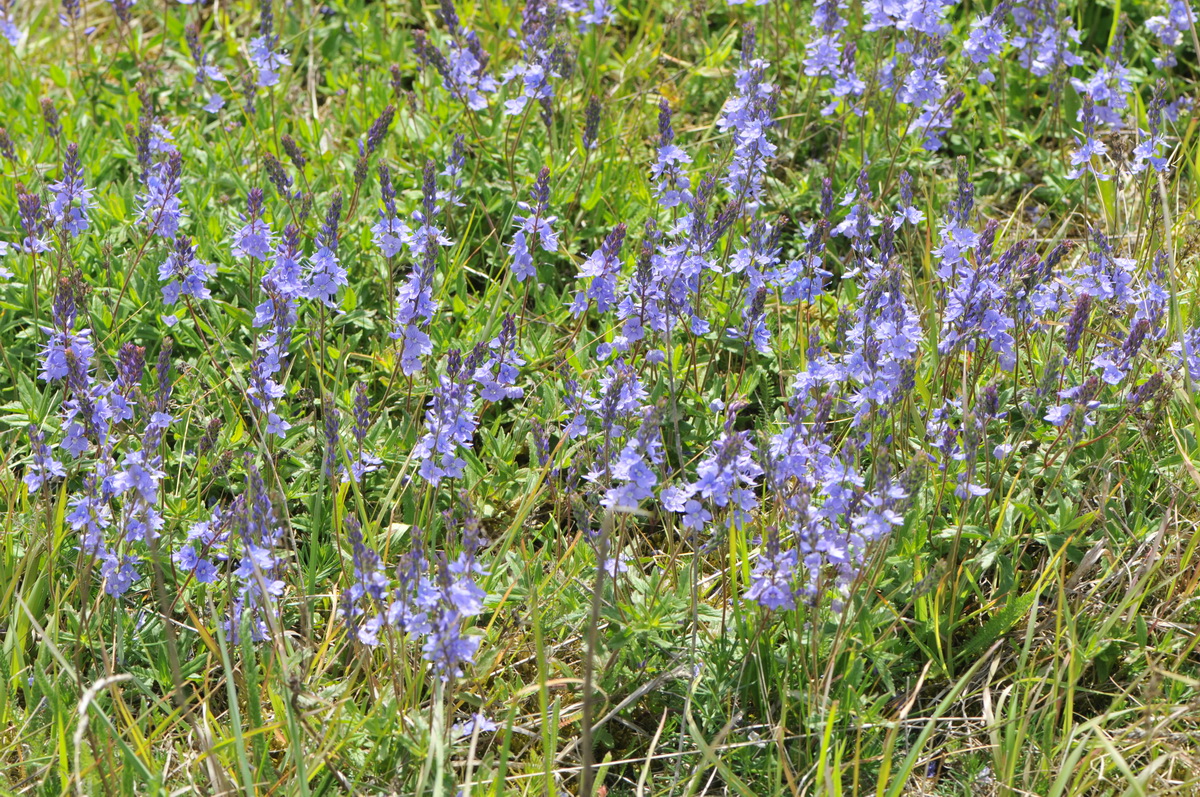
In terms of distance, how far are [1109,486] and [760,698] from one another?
129 cm

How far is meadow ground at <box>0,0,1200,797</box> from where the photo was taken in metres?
2.81

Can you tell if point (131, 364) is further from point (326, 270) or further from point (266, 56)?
point (266, 56)

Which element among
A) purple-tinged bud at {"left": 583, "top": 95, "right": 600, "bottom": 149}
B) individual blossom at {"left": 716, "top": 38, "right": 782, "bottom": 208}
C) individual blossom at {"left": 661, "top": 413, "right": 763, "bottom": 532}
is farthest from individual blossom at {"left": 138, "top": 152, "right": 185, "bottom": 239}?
individual blossom at {"left": 661, "top": 413, "right": 763, "bottom": 532}

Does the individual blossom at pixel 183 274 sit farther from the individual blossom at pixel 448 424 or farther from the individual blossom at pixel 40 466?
the individual blossom at pixel 448 424

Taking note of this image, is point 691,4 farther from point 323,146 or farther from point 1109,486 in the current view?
point 1109,486

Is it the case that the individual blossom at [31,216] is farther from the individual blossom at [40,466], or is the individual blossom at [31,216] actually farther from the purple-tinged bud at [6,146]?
the individual blossom at [40,466]

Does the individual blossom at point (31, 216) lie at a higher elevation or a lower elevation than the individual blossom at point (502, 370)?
higher

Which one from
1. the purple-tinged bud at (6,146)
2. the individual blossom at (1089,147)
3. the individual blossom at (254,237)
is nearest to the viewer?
the individual blossom at (254,237)

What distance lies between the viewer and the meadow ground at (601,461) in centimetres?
281

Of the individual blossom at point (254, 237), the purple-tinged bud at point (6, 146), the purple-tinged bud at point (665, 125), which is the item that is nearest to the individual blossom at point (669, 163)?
the purple-tinged bud at point (665, 125)

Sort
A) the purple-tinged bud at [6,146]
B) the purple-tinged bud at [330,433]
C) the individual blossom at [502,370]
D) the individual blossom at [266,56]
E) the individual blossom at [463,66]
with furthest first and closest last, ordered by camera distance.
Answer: the individual blossom at [266,56] < the individual blossom at [463,66] < the purple-tinged bud at [6,146] < the individual blossom at [502,370] < the purple-tinged bud at [330,433]

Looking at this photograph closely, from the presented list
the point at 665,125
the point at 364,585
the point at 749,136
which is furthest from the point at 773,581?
the point at 665,125

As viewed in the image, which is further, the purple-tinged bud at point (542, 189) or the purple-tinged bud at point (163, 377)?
the purple-tinged bud at point (542, 189)

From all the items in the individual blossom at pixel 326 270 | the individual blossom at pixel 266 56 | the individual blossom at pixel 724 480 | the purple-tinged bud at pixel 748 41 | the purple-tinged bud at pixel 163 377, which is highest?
the individual blossom at pixel 266 56
